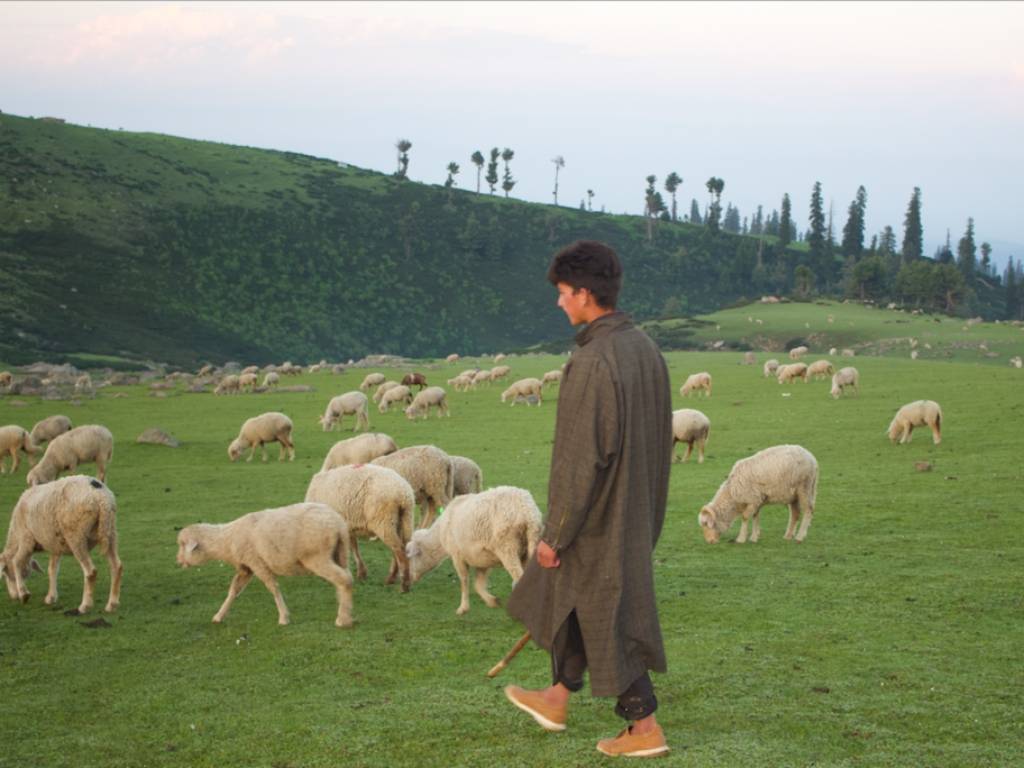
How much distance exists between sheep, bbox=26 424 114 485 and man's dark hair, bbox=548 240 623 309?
59.9ft

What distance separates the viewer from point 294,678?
27.1 ft

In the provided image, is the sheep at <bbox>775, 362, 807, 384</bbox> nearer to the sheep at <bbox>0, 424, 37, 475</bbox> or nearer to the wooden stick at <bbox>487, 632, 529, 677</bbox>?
the sheep at <bbox>0, 424, 37, 475</bbox>

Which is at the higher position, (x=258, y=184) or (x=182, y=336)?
(x=258, y=184)

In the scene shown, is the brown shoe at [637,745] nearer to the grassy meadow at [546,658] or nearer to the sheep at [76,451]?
the grassy meadow at [546,658]

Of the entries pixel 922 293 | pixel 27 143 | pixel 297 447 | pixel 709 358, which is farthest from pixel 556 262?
pixel 27 143

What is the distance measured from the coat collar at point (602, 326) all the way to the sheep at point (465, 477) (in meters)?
10.2

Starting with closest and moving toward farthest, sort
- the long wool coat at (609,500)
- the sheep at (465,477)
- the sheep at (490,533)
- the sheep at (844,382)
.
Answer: the long wool coat at (609,500), the sheep at (490,533), the sheep at (465,477), the sheep at (844,382)

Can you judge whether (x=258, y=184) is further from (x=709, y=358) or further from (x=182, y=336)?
(x=709, y=358)

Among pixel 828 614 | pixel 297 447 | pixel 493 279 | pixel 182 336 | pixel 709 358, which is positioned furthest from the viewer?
pixel 493 279

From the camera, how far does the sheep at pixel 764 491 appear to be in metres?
14.3

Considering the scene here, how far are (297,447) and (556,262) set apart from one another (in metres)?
23.7

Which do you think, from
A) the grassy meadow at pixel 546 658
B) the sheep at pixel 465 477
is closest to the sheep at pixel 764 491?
the grassy meadow at pixel 546 658

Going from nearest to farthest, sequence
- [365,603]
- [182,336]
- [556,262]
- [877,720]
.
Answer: [556,262] < [877,720] < [365,603] < [182,336]

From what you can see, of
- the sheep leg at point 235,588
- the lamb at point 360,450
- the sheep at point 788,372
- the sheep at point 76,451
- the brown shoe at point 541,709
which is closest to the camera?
→ the brown shoe at point 541,709
